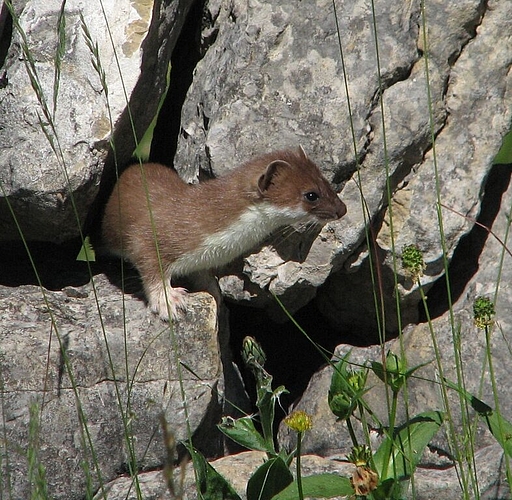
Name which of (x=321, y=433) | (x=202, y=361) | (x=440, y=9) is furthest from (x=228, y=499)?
(x=440, y=9)

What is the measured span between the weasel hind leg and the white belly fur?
14 cm

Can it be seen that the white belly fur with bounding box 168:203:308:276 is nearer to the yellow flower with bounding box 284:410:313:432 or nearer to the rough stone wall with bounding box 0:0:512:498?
the rough stone wall with bounding box 0:0:512:498

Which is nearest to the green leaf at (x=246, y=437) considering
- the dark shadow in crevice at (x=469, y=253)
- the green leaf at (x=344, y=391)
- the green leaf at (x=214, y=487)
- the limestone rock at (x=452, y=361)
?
the green leaf at (x=214, y=487)

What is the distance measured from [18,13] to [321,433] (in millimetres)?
2265

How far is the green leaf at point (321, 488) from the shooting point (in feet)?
7.93

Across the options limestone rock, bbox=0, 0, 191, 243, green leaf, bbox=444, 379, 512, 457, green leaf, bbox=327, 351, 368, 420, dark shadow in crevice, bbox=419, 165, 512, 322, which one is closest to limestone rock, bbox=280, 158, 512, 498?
dark shadow in crevice, bbox=419, 165, 512, 322

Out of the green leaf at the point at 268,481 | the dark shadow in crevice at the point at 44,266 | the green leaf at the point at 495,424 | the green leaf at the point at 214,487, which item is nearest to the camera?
the green leaf at the point at 495,424

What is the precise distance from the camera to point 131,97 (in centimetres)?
350

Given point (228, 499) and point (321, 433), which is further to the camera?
point (321, 433)

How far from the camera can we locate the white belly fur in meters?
3.69

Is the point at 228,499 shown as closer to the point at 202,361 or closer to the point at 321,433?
the point at 202,361

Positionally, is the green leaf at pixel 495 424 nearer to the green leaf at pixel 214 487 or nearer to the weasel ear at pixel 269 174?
the green leaf at pixel 214 487

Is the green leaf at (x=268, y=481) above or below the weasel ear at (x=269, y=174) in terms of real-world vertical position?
below

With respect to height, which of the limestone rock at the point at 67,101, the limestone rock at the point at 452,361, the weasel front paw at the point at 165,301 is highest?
the limestone rock at the point at 67,101
